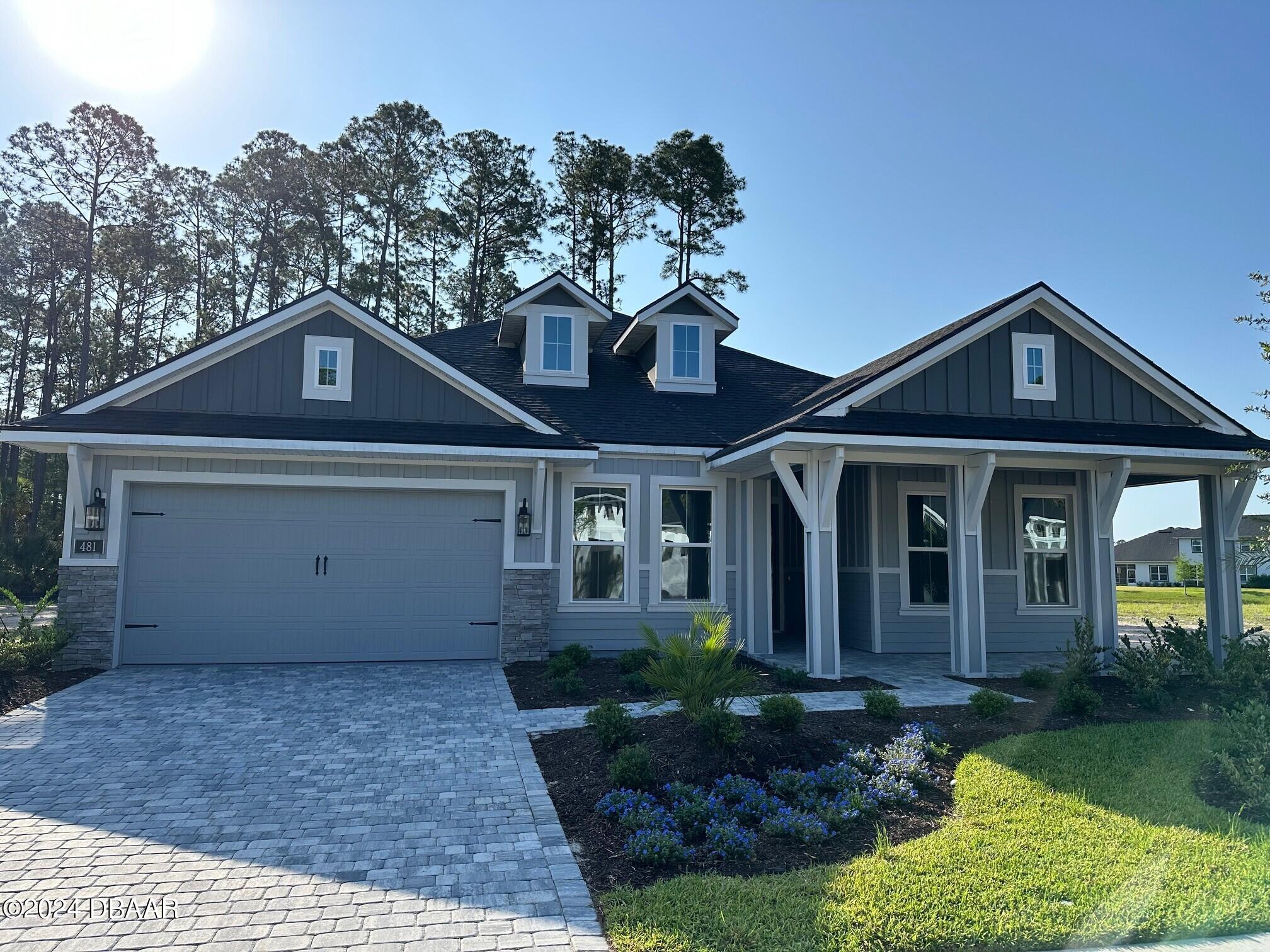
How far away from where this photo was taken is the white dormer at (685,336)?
44.1 ft

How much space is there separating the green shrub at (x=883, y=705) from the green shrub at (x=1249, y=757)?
234cm

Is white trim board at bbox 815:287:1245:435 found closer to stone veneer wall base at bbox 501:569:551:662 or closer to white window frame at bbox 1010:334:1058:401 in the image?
white window frame at bbox 1010:334:1058:401

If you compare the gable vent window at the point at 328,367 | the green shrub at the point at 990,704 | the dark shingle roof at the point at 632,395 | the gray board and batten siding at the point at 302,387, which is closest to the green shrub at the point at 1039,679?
the green shrub at the point at 990,704

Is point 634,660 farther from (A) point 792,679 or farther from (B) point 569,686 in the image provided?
(A) point 792,679

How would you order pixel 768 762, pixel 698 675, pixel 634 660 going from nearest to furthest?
pixel 768 762, pixel 698 675, pixel 634 660

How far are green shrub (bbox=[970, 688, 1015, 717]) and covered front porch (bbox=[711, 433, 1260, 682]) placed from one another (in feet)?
6.74

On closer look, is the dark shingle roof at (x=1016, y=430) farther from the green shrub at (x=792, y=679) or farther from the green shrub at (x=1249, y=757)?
the green shrub at (x=1249, y=757)

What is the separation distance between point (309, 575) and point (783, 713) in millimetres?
6639

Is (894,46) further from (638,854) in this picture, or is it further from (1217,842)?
(638,854)

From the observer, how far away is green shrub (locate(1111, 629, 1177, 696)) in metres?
7.98

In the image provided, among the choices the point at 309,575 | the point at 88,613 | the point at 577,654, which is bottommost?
the point at 577,654

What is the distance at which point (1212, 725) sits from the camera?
22.7 feet

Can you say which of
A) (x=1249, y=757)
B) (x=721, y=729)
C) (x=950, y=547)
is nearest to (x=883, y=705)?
(x=721, y=729)

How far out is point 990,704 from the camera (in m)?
7.16
